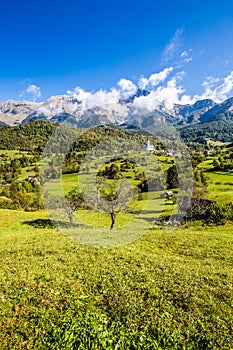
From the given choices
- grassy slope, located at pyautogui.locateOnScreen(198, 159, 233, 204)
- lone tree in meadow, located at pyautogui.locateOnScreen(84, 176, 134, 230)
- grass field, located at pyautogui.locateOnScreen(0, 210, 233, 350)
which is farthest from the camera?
grassy slope, located at pyautogui.locateOnScreen(198, 159, 233, 204)

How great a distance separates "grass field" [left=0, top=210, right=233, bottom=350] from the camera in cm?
805

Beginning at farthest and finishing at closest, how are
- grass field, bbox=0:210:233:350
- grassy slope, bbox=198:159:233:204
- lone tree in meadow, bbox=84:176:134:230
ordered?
1. grassy slope, bbox=198:159:233:204
2. lone tree in meadow, bbox=84:176:134:230
3. grass field, bbox=0:210:233:350

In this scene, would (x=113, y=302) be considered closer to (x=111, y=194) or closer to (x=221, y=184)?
(x=111, y=194)

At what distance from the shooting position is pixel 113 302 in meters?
10.1

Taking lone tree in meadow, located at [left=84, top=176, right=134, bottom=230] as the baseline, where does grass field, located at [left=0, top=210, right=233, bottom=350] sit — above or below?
below

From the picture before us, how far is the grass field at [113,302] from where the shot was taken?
8.05 metres

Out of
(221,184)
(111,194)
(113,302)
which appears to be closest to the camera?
(113,302)

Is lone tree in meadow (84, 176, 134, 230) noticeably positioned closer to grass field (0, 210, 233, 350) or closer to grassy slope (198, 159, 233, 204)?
grass field (0, 210, 233, 350)

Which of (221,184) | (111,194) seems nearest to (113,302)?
(111,194)

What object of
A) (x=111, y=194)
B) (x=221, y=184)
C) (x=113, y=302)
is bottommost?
(x=221, y=184)

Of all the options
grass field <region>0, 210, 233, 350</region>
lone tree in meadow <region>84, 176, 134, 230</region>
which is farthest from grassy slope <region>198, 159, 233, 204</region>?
grass field <region>0, 210, 233, 350</region>

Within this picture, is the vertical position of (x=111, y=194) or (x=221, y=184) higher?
(x=111, y=194)

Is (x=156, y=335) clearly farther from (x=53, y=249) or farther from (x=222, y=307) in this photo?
(x=53, y=249)

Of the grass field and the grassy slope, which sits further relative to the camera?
the grassy slope
